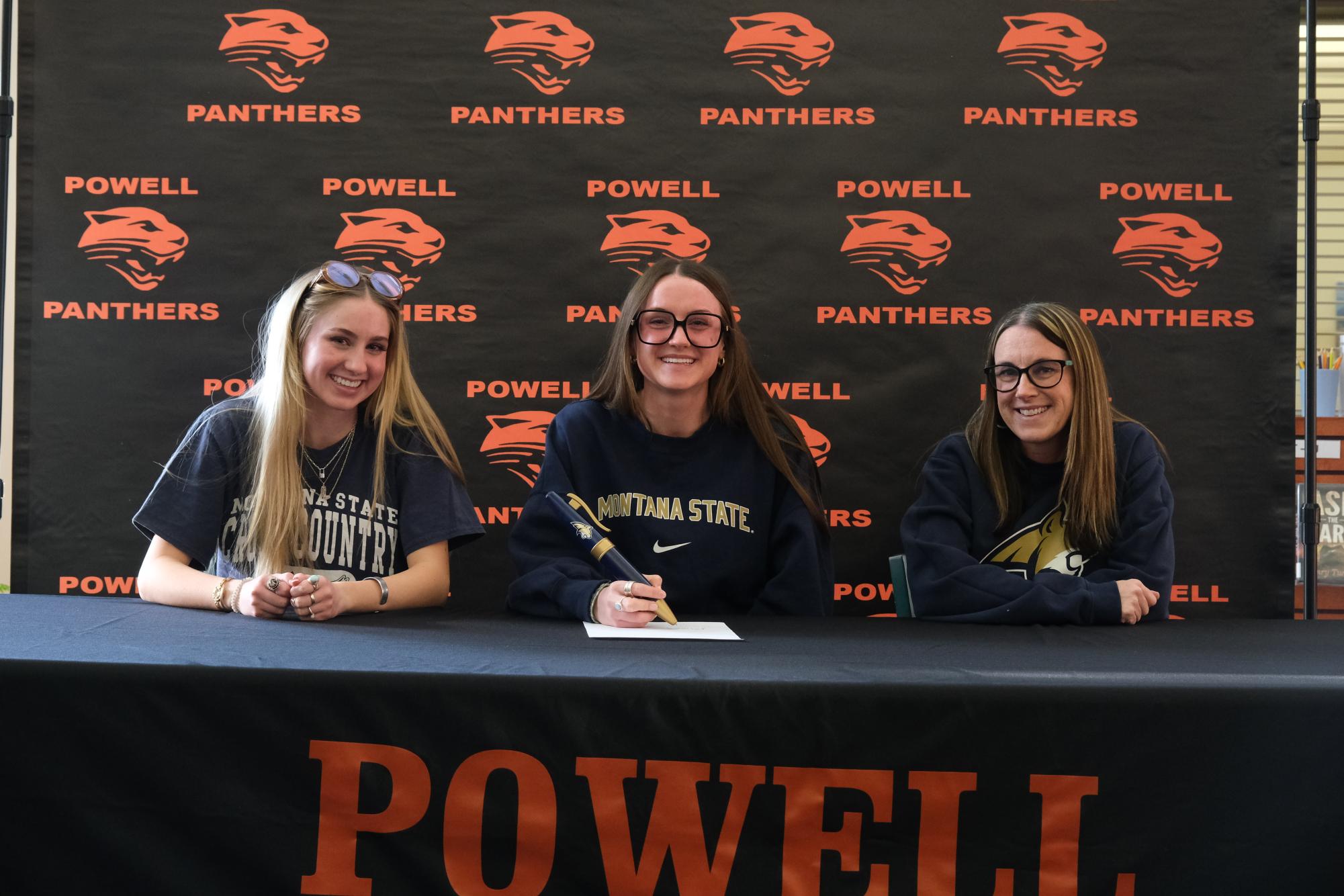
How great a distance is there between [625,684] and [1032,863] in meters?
0.47

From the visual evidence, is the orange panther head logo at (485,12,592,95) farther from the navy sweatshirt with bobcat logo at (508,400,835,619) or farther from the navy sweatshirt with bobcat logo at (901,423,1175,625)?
the navy sweatshirt with bobcat logo at (901,423,1175,625)

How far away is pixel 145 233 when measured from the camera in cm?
247

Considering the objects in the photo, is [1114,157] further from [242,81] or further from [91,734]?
[91,734]

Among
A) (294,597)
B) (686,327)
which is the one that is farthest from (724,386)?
(294,597)

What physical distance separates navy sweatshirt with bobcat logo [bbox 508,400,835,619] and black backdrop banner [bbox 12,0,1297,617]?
59 cm

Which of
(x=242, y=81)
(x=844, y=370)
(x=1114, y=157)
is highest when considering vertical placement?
(x=242, y=81)

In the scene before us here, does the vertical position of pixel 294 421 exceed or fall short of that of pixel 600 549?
it exceeds it

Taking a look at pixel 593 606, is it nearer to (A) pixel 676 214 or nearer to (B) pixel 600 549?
(B) pixel 600 549

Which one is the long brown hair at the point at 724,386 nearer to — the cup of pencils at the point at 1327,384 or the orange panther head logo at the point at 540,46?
the orange panther head logo at the point at 540,46

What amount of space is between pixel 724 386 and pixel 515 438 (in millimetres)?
753

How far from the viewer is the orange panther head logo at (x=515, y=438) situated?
2463mm

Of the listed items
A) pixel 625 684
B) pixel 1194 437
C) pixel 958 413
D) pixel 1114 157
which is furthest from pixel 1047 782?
pixel 1114 157

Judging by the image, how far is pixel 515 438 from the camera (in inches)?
97.1

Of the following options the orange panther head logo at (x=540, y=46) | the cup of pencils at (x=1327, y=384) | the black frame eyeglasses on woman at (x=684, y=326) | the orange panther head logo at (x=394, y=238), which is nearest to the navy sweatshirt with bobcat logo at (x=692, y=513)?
the black frame eyeglasses on woman at (x=684, y=326)
